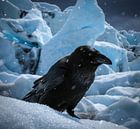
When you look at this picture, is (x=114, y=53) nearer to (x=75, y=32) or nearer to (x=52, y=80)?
(x=75, y=32)

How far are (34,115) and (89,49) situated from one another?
1309mm


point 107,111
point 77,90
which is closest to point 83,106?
point 107,111

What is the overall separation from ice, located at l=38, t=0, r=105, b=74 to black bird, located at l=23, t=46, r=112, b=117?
35.5 feet

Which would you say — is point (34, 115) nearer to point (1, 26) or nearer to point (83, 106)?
point (83, 106)

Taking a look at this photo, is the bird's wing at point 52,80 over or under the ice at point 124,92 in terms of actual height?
over

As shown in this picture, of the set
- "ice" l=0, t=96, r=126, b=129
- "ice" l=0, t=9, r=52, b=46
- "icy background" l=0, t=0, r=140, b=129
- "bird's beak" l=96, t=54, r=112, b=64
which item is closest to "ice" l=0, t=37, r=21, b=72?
"icy background" l=0, t=0, r=140, b=129

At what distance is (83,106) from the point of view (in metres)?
6.82

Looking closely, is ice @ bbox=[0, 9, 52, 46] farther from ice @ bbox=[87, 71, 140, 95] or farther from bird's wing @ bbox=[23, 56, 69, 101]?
bird's wing @ bbox=[23, 56, 69, 101]

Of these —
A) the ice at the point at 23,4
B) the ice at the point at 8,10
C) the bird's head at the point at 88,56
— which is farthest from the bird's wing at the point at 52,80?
the ice at the point at 23,4

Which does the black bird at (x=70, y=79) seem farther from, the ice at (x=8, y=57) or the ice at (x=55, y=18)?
the ice at (x=55, y=18)

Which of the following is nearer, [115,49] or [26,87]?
[26,87]

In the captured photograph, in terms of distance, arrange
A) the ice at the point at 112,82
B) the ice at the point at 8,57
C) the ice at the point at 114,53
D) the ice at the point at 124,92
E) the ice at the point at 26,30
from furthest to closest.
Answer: the ice at the point at 114,53 → the ice at the point at 26,30 → the ice at the point at 8,57 → the ice at the point at 112,82 → the ice at the point at 124,92

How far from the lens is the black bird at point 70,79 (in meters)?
2.48

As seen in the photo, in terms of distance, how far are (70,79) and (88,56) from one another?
9.8 inches
